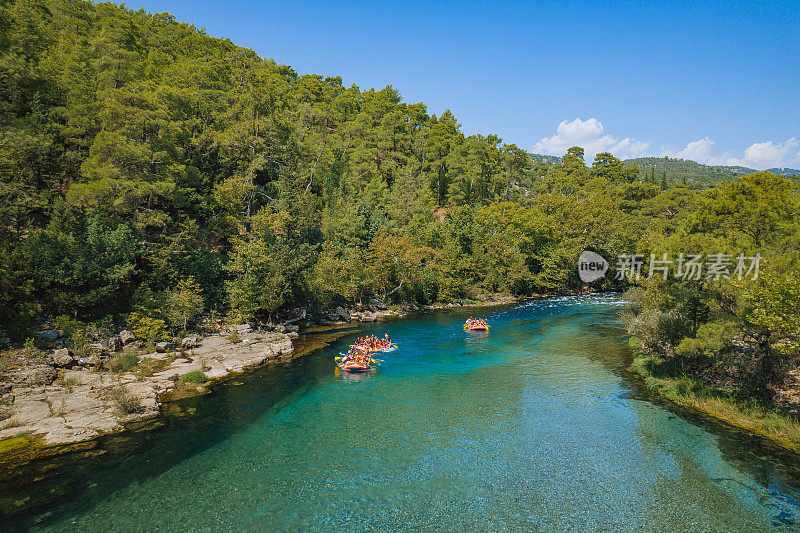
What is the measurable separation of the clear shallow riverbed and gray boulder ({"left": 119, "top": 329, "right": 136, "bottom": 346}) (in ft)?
23.6

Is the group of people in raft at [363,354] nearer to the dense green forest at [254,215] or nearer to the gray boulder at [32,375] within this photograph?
the dense green forest at [254,215]

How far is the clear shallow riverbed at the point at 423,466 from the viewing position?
10906mm

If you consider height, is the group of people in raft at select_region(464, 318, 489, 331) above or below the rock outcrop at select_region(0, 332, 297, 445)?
above

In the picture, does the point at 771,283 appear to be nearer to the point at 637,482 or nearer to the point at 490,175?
the point at 637,482

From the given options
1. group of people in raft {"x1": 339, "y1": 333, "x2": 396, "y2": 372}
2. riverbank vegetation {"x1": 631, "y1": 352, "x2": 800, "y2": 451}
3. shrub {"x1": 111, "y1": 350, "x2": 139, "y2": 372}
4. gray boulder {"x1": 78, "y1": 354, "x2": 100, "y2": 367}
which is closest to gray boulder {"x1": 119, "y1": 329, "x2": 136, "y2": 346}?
shrub {"x1": 111, "y1": 350, "x2": 139, "y2": 372}

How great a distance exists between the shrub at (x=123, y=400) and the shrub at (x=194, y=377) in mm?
3076

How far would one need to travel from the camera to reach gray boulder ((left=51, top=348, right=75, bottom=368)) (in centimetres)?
1853

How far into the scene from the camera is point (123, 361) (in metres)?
19.7

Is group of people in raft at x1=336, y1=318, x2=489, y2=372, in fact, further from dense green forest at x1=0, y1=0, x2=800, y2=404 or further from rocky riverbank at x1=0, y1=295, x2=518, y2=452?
dense green forest at x1=0, y1=0, x2=800, y2=404

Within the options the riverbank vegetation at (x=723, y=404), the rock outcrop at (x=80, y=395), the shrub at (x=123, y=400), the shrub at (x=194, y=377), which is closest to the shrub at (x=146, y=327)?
the rock outcrop at (x=80, y=395)

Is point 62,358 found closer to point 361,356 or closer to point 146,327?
point 146,327

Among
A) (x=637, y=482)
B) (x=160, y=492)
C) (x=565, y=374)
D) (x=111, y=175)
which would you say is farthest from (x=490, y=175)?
(x=160, y=492)

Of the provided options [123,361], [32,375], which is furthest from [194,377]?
[32,375]

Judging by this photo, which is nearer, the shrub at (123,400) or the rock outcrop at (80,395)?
the rock outcrop at (80,395)
